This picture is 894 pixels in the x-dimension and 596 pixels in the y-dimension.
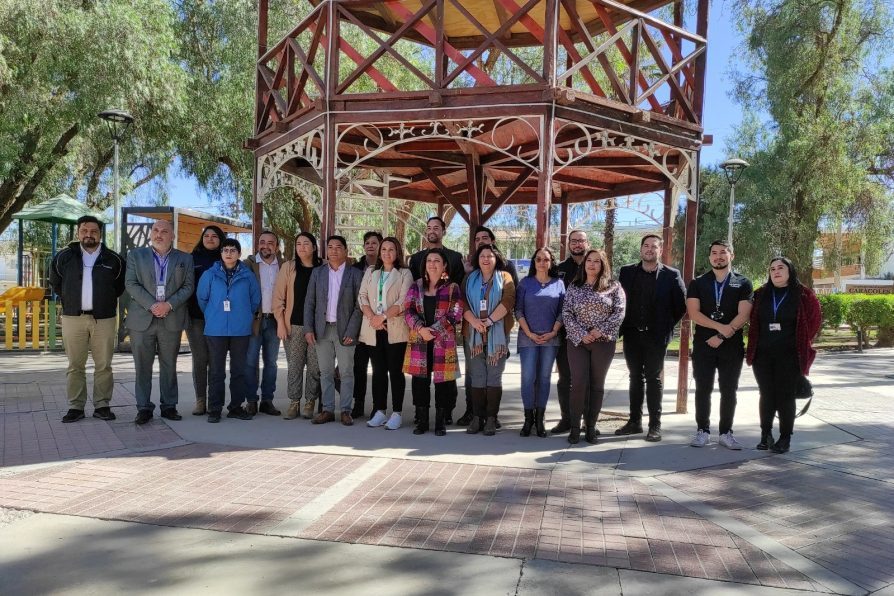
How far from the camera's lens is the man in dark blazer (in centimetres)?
594

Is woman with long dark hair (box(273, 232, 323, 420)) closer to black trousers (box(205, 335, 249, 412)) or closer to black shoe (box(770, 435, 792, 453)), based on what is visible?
black trousers (box(205, 335, 249, 412))

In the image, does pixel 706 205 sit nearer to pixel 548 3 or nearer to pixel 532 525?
pixel 548 3

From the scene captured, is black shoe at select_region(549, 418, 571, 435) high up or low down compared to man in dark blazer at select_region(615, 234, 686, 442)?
down

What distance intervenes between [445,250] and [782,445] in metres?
3.44

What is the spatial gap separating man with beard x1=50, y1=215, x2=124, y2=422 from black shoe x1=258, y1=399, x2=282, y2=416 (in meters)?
1.39

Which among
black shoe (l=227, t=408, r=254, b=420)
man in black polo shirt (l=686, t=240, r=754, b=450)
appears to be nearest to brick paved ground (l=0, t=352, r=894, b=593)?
man in black polo shirt (l=686, t=240, r=754, b=450)

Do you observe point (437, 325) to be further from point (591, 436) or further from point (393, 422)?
point (591, 436)

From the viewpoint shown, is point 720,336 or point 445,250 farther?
point 445,250

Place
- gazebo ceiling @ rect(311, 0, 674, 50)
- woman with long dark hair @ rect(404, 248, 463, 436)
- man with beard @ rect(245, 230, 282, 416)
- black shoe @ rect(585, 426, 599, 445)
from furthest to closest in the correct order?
gazebo ceiling @ rect(311, 0, 674, 50), man with beard @ rect(245, 230, 282, 416), woman with long dark hair @ rect(404, 248, 463, 436), black shoe @ rect(585, 426, 599, 445)

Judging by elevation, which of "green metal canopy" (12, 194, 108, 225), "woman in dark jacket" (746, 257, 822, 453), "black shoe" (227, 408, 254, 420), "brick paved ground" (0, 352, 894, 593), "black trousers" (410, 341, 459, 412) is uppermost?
"green metal canopy" (12, 194, 108, 225)

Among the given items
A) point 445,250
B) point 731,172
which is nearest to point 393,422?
point 445,250

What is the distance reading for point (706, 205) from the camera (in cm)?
2766

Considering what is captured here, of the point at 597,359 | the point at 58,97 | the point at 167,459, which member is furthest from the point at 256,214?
the point at 58,97

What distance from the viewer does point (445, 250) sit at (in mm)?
6203
